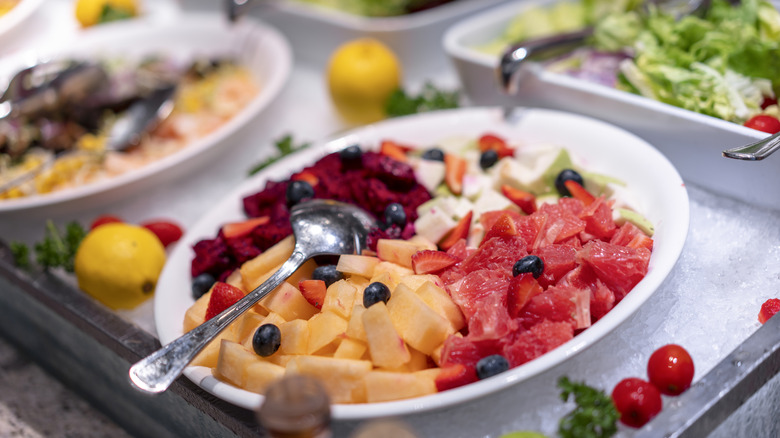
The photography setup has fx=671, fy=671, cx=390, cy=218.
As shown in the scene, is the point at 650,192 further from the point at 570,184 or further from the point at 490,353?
the point at 490,353

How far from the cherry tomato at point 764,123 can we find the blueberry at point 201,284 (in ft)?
4.50

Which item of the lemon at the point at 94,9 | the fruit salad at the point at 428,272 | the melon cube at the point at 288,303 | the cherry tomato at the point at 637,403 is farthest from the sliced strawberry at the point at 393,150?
the lemon at the point at 94,9

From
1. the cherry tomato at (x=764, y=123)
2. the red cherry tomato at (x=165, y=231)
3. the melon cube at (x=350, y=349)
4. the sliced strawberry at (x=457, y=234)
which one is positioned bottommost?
the red cherry tomato at (x=165, y=231)

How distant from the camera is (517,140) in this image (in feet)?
6.42

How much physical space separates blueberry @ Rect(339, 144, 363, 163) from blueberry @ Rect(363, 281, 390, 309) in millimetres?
603

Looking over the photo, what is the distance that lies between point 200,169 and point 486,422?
1.54m

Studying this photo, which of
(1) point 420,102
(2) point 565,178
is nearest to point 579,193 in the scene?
(2) point 565,178

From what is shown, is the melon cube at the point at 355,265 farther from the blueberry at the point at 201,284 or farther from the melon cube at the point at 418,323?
the blueberry at the point at 201,284

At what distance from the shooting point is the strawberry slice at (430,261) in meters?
1.42

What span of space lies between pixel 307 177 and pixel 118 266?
0.53 m

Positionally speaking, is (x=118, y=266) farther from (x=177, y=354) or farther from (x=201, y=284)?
(x=177, y=354)

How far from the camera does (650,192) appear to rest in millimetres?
1582

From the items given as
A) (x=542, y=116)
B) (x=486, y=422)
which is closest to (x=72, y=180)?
(x=542, y=116)

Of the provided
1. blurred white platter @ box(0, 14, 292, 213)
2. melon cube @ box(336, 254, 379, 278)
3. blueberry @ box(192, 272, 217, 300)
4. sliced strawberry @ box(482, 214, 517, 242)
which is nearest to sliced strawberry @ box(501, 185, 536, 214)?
sliced strawberry @ box(482, 214, 517, 242)
